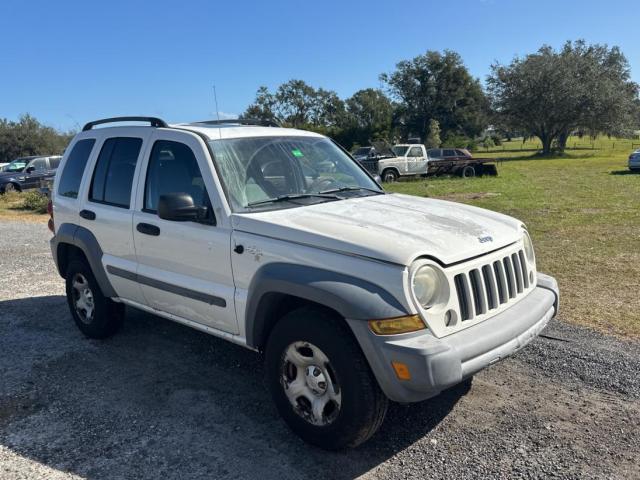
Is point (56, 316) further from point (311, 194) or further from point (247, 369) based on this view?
point (311, 194)

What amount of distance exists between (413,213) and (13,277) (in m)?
6.74

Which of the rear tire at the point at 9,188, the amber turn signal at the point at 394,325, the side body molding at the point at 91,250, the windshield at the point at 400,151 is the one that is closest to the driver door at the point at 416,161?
the windshield at the point at 400,151

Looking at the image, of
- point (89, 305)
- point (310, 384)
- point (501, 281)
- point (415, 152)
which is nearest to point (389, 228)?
point (501, 281)

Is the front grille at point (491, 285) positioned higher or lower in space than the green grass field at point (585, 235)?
higher

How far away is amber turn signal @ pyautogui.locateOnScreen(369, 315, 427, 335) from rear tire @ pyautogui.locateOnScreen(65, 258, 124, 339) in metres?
3.22

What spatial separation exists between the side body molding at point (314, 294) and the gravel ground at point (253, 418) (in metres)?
0.76

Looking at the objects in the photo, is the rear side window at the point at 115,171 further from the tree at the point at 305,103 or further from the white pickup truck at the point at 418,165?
the tree at the point at 305,103

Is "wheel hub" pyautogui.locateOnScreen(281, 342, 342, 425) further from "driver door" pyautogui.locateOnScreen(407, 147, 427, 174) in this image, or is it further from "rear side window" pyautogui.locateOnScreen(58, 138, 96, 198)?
"driver door" pyautogui.locateOnScreen(407, 147, 427, 174)

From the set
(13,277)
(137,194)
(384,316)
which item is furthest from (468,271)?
(13,277)

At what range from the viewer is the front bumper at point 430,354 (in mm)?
2801

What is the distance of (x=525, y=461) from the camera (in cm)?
316

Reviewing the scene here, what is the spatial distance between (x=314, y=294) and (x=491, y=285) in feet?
3.64

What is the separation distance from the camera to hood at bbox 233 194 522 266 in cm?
307

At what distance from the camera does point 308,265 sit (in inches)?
126
